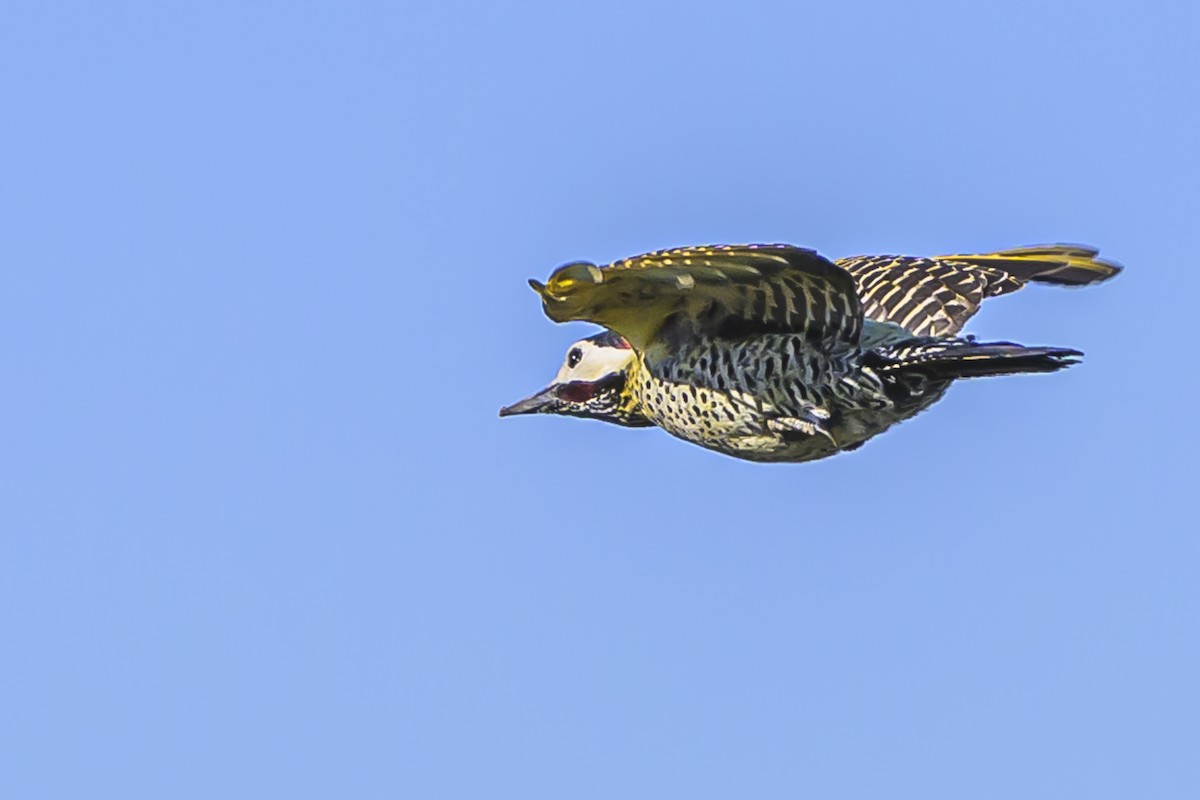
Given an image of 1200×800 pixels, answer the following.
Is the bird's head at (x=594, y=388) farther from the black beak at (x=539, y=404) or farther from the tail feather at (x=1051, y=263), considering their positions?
the tail feather at (x=1051, y=263)

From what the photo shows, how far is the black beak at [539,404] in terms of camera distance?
1275 centimetres

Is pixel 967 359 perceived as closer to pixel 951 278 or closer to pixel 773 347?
pixel 773 347

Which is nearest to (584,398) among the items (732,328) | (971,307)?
(732,328)

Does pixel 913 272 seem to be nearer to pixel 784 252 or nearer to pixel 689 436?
pixel 689 436

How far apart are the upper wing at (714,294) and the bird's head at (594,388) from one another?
57cm

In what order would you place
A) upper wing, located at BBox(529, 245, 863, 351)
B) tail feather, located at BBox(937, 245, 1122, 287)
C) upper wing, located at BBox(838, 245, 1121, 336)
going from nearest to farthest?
upper wing, located at BBox(529, 245, 863, 351), upper wing, located at BBox(838, 245, 1121, 336), tail feather, located at BBox(937, 245, 1122, 287)

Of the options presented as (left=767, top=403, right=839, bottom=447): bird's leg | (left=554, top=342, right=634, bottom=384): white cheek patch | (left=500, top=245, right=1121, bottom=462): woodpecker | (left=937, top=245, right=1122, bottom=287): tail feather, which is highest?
(left=937, top=245, right=1122, bottom=287): tail feather

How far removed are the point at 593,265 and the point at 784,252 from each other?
2.83 feet

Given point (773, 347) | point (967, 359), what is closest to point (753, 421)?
point (773, 347)

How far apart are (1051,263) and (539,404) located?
3.11 meters

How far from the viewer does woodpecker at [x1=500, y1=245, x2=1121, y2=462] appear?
10797 mm

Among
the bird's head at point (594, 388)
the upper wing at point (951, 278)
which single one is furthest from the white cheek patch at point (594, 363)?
the upper wing at point (951, 278)

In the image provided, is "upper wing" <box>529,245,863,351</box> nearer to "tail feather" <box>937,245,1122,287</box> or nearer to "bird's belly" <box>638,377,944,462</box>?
→ "bird's belly" <box>638,377,944,462</box>

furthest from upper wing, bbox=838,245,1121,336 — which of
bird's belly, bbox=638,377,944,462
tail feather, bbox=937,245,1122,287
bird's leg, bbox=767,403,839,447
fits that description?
bird's leg, bbox=767,403,839,447
